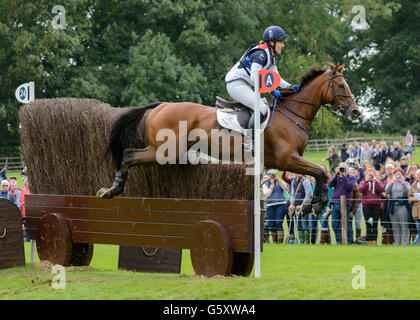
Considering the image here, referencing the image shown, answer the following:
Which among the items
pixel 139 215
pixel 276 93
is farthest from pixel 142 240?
pixel 276 93

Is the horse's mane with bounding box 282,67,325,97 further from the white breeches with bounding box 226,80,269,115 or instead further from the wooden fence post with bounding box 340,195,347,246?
the wooden fence post with bounding box 340,195,347,246

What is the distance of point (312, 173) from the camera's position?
893 centimetres

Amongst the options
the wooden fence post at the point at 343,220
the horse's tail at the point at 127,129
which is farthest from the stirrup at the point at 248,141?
the wooden fence post at the point at 343,220

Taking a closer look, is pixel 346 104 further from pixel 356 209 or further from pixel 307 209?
pixel 356 209

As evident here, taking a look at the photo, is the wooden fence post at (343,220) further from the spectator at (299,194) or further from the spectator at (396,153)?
the spectator at (396,153)

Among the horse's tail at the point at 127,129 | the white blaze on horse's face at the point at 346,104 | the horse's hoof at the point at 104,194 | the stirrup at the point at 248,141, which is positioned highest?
the white blaze on horse's face at the point at 346,104

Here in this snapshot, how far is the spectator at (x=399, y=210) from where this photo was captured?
44.3 ft

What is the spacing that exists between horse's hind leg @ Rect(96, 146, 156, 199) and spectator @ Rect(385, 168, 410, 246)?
604 centimetres

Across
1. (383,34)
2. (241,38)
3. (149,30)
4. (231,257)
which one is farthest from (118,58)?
(231,257)

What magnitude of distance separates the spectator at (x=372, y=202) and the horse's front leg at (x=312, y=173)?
5182 millimetres

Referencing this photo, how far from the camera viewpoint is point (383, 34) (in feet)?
166

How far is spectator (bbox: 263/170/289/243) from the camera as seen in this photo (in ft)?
47.8

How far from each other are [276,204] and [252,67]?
6.14 meters

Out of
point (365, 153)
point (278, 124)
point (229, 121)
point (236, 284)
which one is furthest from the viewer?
point (365, 153)
